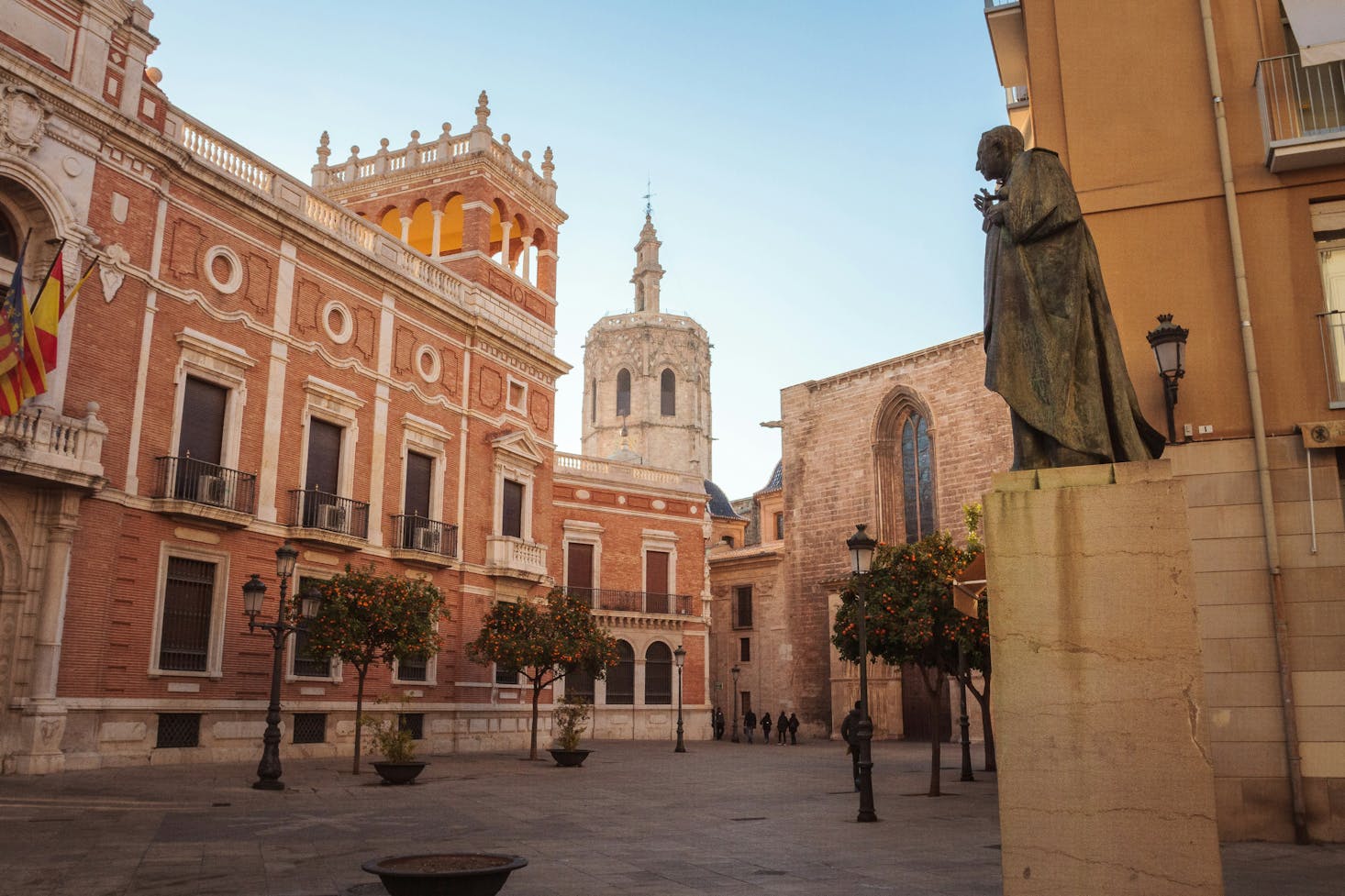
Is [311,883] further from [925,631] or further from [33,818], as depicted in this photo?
[925,631]

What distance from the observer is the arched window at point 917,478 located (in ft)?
131

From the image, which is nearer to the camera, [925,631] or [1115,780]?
[1115,780]

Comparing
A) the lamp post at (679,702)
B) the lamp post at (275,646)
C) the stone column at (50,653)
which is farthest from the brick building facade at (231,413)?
the lamp post at (679,702)

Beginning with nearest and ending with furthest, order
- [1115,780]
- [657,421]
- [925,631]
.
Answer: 1. [1115,780]
2. [925,631]
3. [657,421]

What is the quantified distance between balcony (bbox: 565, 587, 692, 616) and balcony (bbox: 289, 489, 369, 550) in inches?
537

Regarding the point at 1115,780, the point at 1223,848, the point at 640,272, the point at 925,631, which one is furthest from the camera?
the point at 640,272

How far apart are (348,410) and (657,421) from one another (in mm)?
49286

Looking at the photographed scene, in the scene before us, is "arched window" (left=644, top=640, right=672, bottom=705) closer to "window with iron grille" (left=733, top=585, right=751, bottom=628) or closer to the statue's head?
"window with iron grille" (left=733, top=585, right=751, bottom=628)

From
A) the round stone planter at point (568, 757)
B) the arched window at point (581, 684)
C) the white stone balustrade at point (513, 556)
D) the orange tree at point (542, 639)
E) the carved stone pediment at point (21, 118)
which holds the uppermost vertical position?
the carved stone pediment at point (21, 118)

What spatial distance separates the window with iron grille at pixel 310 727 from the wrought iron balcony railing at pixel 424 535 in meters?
4.51

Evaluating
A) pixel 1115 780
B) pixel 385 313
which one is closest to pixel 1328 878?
pixel 1115 780

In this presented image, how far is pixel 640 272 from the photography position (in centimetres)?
7888

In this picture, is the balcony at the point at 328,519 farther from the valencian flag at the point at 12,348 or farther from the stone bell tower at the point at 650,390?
the stone bell tower at the point at 650,390

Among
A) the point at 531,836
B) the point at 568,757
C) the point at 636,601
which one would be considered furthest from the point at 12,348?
the point at 636,601
